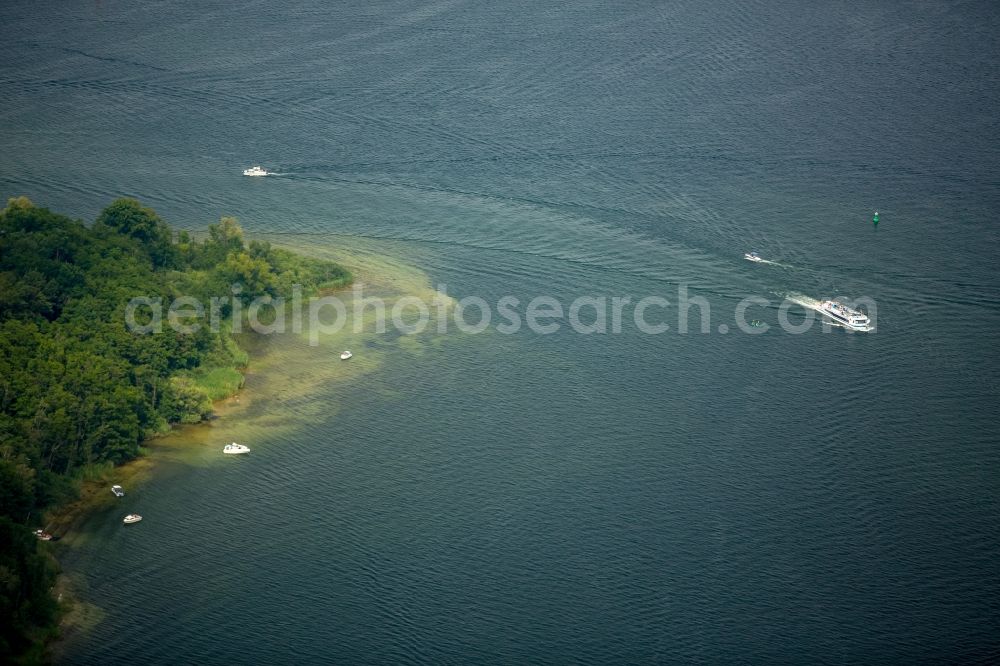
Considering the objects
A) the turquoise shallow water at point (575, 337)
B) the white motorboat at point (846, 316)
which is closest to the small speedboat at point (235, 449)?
the turquoise shallow water at point (575, 337)

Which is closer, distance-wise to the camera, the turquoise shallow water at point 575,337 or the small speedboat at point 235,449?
the turquoise shallow water at point 575,337

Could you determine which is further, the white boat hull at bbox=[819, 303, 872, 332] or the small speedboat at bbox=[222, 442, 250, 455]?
the white boat hull at bbox=[819, 303, 872, 332]

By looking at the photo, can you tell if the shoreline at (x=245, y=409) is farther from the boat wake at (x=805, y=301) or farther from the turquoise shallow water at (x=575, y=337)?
the boat wake at (x=805, y=301)

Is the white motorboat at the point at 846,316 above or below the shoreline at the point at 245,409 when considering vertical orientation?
above

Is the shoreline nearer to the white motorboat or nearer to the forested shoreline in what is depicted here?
the forested shoreline

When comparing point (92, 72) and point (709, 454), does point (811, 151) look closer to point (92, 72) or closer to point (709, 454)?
point (709, 454)

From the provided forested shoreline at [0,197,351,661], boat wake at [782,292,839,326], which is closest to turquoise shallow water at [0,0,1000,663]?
boat wake at [782,292,839,326]

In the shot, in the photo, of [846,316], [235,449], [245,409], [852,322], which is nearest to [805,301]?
[846,316]
